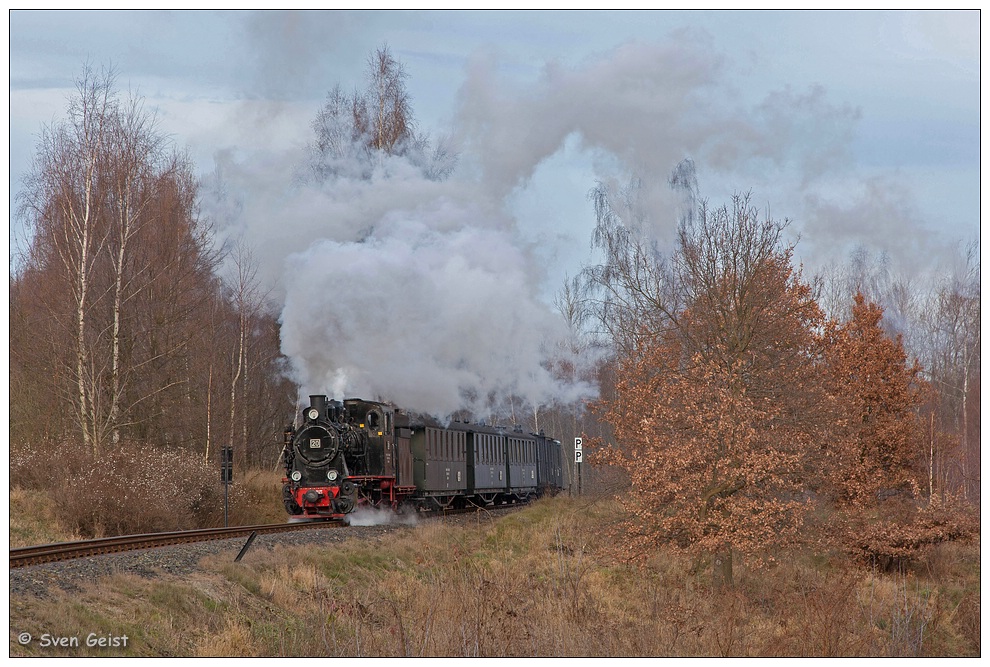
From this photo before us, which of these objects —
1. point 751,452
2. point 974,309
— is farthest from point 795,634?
point 974,309

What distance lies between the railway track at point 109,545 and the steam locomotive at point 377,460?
2.14m

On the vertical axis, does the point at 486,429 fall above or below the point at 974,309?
below

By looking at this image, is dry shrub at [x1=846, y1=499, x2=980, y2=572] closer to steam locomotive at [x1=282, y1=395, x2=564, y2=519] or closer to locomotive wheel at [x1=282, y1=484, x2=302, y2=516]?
steam locomotive at [x1=282, y1=395, x2=564, y2=519]

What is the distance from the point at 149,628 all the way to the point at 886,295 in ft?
112

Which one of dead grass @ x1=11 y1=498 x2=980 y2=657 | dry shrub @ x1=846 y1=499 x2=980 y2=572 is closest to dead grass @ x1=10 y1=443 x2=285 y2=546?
dead grass @ x1=11 y1=498 x2=980 y2=657

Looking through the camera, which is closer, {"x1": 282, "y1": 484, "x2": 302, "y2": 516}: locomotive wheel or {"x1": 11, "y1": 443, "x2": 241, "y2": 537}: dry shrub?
{"x1": 11, "y1": 443, "x2": 241, "y2": 537}: dry shrub

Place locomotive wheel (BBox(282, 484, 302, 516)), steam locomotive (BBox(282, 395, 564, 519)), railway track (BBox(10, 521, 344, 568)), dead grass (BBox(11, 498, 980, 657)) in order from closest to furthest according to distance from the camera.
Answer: dead grass (BBox(11, 498, 980, 657))
railway track (BBox(10, 521, 344, 568))
steam locomotive (BBox(282, 395, 564, 519))
locomotive wheel (BBox(282, 484, 302, 516))

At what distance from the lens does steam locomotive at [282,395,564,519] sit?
22.8m

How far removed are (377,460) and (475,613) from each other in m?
13.9

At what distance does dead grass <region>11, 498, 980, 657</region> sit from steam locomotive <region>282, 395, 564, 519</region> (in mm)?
4223

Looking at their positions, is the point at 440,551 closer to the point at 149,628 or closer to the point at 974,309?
the point at 149,628

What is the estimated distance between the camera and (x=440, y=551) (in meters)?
19.3

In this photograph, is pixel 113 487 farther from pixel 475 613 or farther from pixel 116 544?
pixel 475 613

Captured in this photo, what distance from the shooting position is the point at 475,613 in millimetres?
9750
